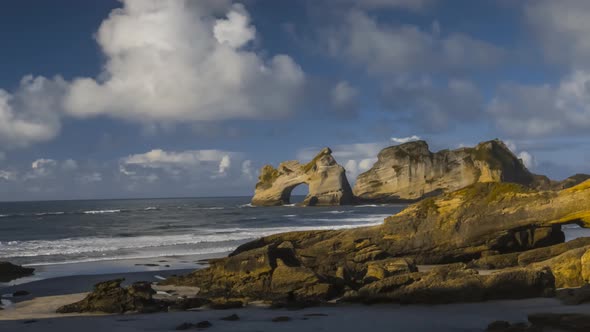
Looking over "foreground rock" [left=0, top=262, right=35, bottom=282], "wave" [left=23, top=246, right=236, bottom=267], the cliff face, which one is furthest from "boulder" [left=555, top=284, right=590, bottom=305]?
the cliff face

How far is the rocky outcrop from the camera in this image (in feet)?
332

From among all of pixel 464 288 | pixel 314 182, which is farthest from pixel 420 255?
pixel 314 182

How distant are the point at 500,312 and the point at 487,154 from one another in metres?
95.3

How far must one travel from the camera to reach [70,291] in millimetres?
16484

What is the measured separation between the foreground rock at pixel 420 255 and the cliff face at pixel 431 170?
82871mm

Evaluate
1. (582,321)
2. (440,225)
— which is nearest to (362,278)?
(440,225)

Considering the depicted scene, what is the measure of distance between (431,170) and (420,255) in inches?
3454

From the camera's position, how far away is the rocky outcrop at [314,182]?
332 ft

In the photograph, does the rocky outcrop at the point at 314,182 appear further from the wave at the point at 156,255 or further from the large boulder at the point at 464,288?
the large boulder at the point at 464,288

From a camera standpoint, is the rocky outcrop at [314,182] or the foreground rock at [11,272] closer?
the foreground rock at [11,272]

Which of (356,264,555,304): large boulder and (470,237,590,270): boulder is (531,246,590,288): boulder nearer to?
(356,264,555,304): large boulder

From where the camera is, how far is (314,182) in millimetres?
103125

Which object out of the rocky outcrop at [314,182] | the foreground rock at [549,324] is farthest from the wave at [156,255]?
the rocky outcrop at [314,182]

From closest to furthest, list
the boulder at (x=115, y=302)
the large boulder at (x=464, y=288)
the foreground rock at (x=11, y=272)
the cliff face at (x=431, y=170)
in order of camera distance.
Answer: the large boulder at (x=464, y=288)
the boulder at (x=115, y=302)
the foreground rock at (x=11, y=272)
the cliff face at (x=431, y=170)
